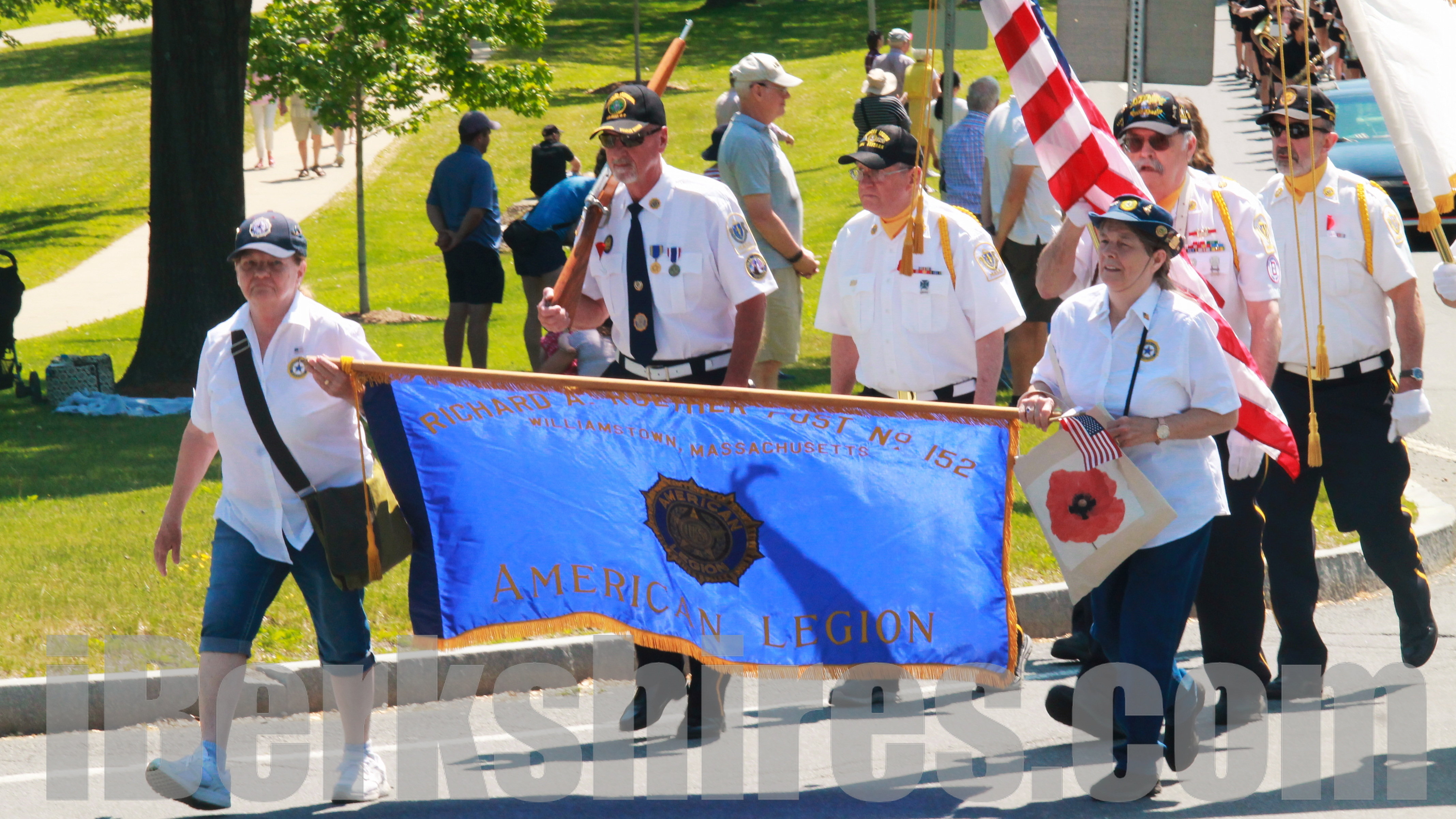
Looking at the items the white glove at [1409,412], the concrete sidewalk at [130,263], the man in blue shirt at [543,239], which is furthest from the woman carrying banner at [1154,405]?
the concrete sidewalk at [130,263]

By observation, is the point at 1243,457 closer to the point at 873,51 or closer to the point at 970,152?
the point at 970,152

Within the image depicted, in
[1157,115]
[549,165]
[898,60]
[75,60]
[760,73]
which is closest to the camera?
[1157,115]

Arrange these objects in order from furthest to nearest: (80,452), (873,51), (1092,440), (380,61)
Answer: (873,51) → (380,61) → (80,452) → (1092,440)

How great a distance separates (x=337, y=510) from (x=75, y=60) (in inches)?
1656

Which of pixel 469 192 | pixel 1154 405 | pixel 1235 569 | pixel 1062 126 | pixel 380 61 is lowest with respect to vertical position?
pixel 1235 569

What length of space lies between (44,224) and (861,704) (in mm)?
23574

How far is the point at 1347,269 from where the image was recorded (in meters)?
6.18

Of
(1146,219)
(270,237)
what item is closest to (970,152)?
(1146,219)

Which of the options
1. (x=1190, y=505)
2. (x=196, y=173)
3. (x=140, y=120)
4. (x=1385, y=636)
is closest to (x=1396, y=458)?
(x=1385, y=636)

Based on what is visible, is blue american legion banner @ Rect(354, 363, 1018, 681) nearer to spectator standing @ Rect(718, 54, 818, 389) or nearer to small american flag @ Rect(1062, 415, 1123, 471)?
small american flag @ Rect(1062, 415, 1123, 471)

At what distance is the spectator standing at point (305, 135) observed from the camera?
25953 mm

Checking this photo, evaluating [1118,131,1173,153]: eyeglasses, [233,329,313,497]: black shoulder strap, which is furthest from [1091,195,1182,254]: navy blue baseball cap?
[233,329,313,497]: black shoulder strap

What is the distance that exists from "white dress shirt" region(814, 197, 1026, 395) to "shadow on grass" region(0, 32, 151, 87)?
3731 centimetres

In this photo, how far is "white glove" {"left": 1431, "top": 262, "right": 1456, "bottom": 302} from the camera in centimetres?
545
